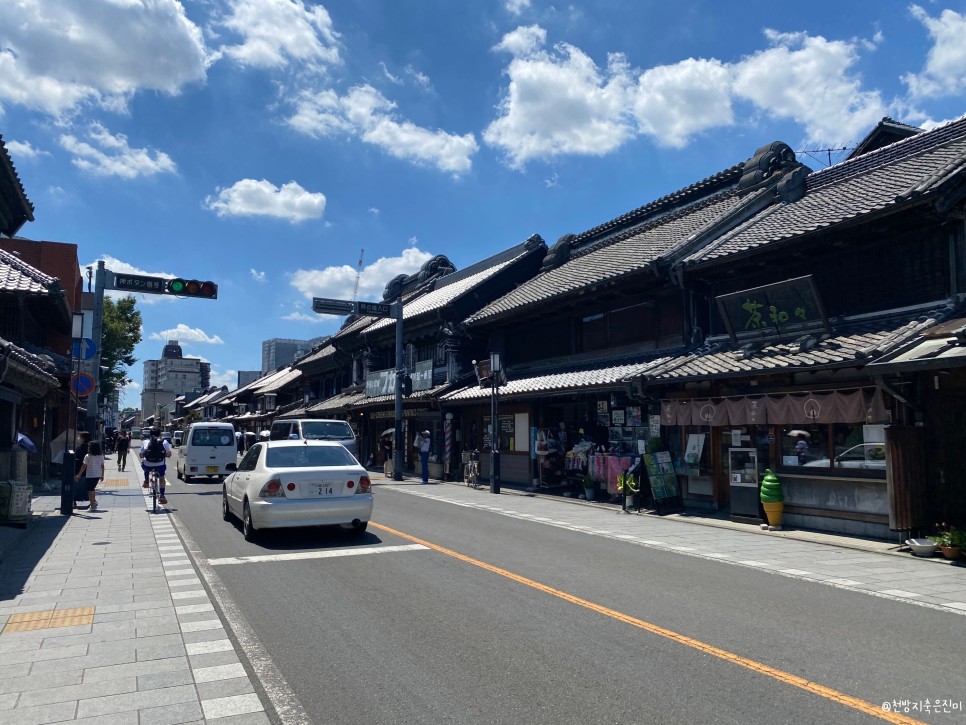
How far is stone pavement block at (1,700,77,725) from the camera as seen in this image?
4.13m

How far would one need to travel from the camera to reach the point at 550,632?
5.88 m

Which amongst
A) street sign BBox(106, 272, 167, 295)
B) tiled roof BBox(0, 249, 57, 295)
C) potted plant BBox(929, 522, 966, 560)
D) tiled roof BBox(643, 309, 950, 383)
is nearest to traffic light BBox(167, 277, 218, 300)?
street sign BBox(106, 272, 167, 295)

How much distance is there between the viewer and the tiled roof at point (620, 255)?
60.5 feet

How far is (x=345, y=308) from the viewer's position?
24.8 metres

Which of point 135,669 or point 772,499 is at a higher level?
point 772,499

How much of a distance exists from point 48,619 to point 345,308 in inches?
745

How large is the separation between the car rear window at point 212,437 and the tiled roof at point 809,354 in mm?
15691

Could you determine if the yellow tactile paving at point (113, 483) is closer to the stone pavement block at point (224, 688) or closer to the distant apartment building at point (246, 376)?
the stone pavement block at point (224, 688)

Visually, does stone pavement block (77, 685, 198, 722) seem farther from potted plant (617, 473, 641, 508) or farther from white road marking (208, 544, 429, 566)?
potted plant (617, 473, 641, 508)

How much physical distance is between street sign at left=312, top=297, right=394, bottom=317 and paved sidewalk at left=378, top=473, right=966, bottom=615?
1058cm

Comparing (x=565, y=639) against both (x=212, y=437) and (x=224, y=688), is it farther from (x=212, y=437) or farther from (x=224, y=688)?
(x=212, y=437)

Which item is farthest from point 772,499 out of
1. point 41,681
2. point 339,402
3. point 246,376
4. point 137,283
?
point 246,376

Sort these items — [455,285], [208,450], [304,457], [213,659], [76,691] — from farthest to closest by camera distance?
[455,285] → [208,450] → [304,457] → [213,659] → [76,691]

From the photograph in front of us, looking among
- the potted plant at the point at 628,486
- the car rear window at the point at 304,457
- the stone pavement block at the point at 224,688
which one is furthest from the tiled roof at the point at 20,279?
the stone pavement block at the point at 224,688
